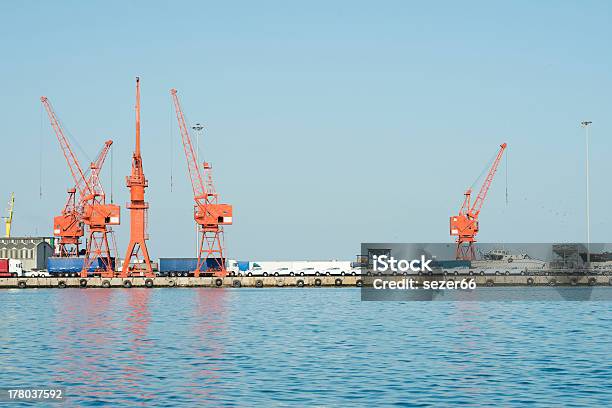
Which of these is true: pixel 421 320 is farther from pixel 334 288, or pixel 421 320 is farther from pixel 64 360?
pixel 334 288

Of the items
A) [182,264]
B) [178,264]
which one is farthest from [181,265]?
[178,264]

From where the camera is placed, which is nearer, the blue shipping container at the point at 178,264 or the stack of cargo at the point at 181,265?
the stack of cargo at the point at 181,265

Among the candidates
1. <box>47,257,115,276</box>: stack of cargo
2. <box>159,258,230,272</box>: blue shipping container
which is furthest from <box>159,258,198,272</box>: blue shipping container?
<box>47,257,115,276</box>: stack of cargo

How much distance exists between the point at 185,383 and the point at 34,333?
106 feet

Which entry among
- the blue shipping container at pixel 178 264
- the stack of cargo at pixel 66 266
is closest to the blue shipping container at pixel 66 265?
the stack of cargo at pixel 66 266

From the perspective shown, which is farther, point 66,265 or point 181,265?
point 66,265

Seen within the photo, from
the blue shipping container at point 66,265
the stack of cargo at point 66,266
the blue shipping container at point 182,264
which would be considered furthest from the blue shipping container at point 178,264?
the blue shipping container at point 66,265

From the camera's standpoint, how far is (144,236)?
16450 cm

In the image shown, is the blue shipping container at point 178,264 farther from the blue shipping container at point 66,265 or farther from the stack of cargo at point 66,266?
the blue shipping container at point 66,265

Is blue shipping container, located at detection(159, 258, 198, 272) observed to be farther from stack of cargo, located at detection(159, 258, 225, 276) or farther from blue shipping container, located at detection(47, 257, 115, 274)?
blue shipping container, located at detection(47, 257, 115, 274)

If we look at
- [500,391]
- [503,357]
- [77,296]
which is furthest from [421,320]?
[77,296]

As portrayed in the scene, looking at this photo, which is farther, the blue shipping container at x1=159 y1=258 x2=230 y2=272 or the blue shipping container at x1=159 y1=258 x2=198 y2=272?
the blue shipping container at x1=159 y1=258 x2=198 y2=272

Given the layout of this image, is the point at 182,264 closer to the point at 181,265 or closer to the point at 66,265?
the point at 181,265

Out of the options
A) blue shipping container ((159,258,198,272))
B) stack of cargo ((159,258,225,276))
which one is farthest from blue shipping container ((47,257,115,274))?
stack of cargo ((159,258,225,276))
